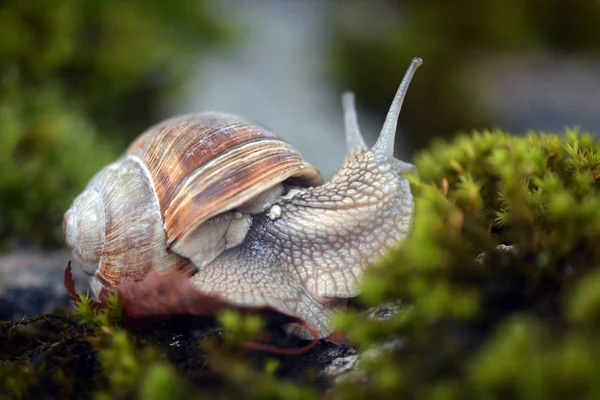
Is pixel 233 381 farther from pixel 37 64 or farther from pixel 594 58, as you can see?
pixel 594 58

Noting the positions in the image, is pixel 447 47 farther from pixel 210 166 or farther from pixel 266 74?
pixel 210 166

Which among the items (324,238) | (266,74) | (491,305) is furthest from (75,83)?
(491,305)

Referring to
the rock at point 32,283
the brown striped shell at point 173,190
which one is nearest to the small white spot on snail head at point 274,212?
the brown striped shell at point 173,190

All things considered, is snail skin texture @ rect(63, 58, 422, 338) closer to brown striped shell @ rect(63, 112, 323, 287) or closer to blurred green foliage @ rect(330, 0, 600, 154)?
brown striped shell @ rect(63, 112, 323, 287)

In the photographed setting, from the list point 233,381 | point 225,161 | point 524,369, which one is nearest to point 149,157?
point 225,161

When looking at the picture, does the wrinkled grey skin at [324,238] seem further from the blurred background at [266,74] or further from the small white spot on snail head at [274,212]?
the blurred background at [266,74]
